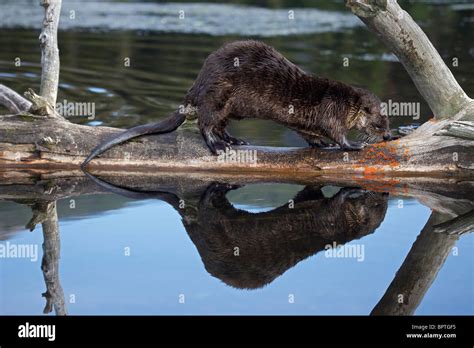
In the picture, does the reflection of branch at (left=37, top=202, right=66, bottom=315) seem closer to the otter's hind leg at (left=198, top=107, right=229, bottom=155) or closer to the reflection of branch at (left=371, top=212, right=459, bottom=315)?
the otter's hind leg at (left=198, top=107, right=229, bottom=155)

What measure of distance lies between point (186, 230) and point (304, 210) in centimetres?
95

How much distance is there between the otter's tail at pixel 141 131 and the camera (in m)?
7.19

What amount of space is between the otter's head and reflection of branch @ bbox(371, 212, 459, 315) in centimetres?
111

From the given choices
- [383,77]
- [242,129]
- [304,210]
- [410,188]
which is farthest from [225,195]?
[383,77]

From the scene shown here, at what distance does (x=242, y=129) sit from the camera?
9.70m

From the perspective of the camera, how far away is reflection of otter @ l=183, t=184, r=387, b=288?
5.50 metres

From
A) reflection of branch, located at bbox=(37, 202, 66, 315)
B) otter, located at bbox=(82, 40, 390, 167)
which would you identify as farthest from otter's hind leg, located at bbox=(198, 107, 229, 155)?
reflection of branch, located at bbox=(37, 202, 66, 315)

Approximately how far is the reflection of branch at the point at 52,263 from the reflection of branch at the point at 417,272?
5.67 feet

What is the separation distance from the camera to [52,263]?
18.3 feet

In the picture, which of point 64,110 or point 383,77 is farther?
point 383,77

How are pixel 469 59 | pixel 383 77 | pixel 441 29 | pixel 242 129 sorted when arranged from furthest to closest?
pixel 441 29 < pixel 469 59 < pixel 383 77 < pixel 242 129

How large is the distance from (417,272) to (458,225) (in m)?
0.95

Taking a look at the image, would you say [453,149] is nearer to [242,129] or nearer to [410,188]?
[410,188]

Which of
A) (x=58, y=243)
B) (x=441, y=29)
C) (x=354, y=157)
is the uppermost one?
(x=441, y=29)
